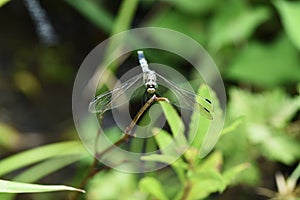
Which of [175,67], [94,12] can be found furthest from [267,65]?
[94,12]

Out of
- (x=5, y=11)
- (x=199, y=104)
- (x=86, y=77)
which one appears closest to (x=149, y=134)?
(x=199, y=104)

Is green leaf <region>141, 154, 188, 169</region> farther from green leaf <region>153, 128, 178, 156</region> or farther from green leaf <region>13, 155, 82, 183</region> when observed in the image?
green leaf <region>13, 155, 82, 183</region>

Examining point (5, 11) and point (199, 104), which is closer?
point (199, 104)

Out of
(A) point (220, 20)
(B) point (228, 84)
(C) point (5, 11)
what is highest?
(C) point (5, 11)

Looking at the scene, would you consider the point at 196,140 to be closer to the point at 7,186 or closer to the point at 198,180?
the point at 198,180

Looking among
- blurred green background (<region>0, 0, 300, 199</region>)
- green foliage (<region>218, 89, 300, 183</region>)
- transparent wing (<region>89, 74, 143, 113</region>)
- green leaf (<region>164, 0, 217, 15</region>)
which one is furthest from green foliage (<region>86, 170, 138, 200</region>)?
green leaf (<region>164, 0, 217, 15</region>)

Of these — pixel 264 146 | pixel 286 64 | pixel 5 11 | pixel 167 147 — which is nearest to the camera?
pixel 167 147

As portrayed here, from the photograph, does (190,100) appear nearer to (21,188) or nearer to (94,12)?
(21,188)
